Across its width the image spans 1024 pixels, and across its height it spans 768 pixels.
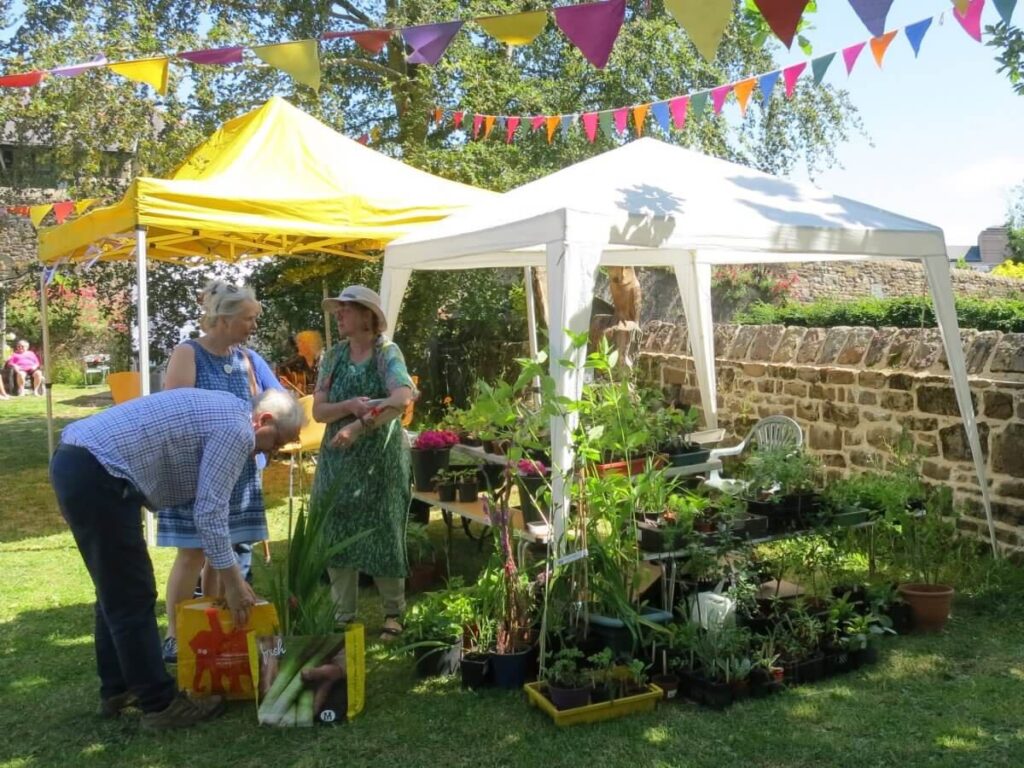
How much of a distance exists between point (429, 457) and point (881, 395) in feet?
8.63

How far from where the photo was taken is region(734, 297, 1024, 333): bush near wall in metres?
8.84

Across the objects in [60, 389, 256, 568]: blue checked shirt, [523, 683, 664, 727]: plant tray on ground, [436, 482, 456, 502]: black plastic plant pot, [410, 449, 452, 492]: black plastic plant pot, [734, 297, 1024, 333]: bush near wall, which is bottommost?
[523, 683, 664, 727]: plant tray on ground

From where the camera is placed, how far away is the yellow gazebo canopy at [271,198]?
4809 millimetres

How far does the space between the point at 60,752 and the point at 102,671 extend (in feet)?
0.83

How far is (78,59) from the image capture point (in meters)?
7.35

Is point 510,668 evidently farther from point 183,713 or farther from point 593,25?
point 593,25

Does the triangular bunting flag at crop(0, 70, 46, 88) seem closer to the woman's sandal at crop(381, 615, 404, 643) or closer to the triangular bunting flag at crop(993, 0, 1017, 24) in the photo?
the woman's sandal at crop(381, 615, 404, 643)

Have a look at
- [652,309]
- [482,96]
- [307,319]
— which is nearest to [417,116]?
[482,96]

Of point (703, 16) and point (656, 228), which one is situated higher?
point (703, 16)

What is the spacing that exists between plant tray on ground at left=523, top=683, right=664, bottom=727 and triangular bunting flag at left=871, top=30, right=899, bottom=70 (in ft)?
11.8

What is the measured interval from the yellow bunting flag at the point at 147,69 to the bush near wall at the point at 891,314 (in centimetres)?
629

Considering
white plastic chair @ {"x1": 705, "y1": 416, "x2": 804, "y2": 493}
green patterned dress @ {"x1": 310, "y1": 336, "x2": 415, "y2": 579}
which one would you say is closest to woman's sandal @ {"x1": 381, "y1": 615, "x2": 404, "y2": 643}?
green patterned dress @ {"x1": 310, "y1": 336, "x2": 415, "y2": 579}

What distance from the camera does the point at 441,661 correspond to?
317 cm

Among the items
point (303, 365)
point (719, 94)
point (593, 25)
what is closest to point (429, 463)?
point (593, 25)
